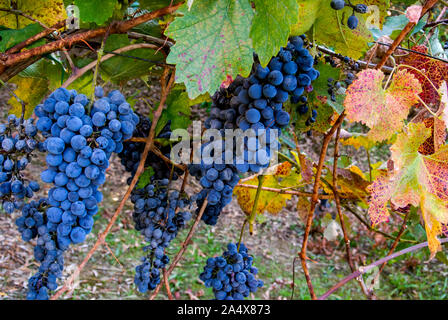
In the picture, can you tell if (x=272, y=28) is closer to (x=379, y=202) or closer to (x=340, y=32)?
(x=340, y=32)

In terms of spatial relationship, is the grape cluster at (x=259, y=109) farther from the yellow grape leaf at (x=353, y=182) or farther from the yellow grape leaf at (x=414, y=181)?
the yellow grape leaf at (x=353, y=182)

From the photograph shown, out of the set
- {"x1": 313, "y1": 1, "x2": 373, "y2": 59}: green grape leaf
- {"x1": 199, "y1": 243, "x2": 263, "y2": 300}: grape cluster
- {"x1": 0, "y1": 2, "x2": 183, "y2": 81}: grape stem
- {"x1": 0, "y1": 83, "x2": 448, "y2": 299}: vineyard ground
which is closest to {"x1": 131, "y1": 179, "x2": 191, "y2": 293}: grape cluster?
{"x1": 199, "y1": 243, "x2": 263, "y2": 300}: grape cluster

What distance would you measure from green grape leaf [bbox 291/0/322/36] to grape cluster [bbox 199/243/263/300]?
1.84ft

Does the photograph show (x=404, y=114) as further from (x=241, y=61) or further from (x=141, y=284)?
(x=141, y=284)

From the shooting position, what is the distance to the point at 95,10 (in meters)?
0.67

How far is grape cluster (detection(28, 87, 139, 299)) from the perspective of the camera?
0.60 m

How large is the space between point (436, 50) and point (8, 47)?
101 cm

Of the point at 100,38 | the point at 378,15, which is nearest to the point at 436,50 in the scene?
the point at 378,15

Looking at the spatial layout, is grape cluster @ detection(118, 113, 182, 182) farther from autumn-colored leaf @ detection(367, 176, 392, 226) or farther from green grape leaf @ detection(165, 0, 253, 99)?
autumn-colored leaf @ detection(367, 176, 392, 226)

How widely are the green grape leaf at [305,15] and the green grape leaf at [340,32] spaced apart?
2cm

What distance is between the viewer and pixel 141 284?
0.94m

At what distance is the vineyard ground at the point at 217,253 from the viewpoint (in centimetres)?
277

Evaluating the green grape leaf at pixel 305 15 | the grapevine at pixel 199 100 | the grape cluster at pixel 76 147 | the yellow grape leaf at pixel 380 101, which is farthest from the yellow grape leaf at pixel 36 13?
the yellow grape leaf at pixel 380 101

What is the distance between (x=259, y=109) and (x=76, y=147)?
0.32 metres
